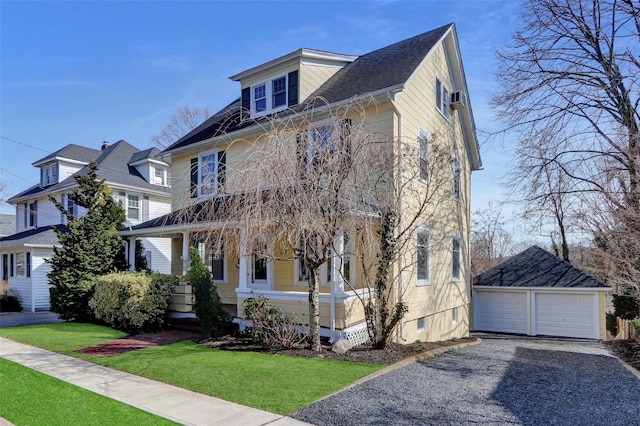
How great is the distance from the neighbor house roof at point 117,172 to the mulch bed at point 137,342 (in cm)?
1343

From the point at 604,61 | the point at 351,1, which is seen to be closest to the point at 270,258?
the point at 351,1

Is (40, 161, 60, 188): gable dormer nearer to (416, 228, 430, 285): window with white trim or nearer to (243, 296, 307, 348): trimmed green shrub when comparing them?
(243, 296, 307, 348): trimmed green shrub

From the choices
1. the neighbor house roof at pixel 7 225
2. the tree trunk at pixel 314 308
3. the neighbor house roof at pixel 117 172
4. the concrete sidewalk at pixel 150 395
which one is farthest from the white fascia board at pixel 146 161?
the neighbor house roof at pixel 7 225

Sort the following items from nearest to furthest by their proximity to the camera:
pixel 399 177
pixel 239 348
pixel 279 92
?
pixel 239 348, pixel 399 177, pixel 279 92

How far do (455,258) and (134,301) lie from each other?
11.4m

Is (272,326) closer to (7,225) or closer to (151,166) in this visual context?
(151,166)

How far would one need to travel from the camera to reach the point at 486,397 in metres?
6.53

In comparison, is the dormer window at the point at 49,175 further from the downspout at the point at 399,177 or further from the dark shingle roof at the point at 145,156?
the downspout at the point at 399,177

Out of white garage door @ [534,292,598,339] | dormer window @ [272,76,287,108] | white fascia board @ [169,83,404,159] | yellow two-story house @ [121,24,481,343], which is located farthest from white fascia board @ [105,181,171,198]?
white garage door @ [534,292,598,339]

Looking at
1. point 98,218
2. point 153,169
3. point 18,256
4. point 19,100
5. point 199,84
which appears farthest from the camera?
point 153,169

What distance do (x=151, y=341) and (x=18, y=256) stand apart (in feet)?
54.8

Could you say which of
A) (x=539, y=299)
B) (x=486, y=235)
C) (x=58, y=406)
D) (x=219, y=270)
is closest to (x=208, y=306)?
(x=219, y=270)

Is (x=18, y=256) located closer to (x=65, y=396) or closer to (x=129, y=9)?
(x=129, y=9)

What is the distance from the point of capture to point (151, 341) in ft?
35.2
